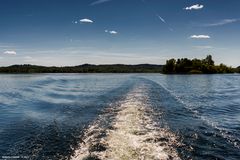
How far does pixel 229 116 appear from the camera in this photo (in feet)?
63.5

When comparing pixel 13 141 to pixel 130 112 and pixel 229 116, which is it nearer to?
pixel 130 112

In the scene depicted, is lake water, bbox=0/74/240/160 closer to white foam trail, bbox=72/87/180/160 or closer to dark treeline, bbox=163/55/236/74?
white foam trail, bbox=72/87/180/160

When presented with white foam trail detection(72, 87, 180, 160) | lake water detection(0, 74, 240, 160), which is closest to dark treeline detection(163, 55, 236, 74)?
lake water detection(0, 74, 240, 160)

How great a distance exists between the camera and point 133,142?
1240cm

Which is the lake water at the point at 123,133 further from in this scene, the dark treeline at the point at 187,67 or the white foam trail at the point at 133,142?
the dark treeline at the point at 187,67

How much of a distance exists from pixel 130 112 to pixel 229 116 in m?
6.30

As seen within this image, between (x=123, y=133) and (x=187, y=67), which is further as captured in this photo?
(x=187, y=67)

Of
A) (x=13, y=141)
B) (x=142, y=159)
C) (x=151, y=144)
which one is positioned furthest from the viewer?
(x=13, y=141)

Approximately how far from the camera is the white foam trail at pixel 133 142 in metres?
10.8

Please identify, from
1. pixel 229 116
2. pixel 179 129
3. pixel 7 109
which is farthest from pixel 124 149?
pixel 7 109

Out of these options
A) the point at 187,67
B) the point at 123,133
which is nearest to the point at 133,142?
the point at 123,133

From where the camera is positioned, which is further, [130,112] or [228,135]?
[130,112]

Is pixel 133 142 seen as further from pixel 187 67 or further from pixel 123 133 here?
pixel 187 67

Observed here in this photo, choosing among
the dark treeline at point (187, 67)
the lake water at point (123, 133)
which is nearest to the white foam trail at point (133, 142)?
the lake water at point (123, 133)
